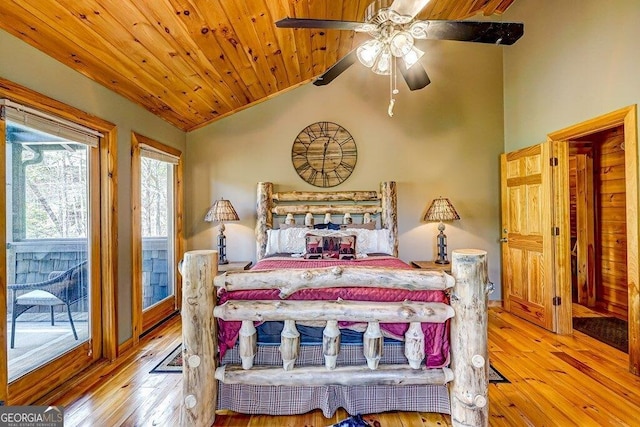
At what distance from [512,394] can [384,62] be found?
2.60 m

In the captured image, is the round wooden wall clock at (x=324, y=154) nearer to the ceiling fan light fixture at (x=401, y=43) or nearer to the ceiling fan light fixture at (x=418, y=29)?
the ceiling fan light fixture at (x=401, y=43)

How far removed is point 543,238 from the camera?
11.7 ft

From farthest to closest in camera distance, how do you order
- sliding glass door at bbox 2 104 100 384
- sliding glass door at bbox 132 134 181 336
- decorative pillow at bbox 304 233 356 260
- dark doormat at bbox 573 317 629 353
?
1. decorative pillow at bbox 304 233 356 260
2. sliding glass door at bbox 132 134 181 336
3. dark doormat at bbox 573 317 629 353
4. sliding glass door at bbox 2 104 100 384

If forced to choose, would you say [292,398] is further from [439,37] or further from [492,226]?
[492,226]

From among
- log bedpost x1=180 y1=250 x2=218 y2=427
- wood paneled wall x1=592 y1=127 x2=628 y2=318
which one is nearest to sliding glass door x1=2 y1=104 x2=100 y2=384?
log bedpost x1=180 y1=250 x2=218 y2=427

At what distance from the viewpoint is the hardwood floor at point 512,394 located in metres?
2.07

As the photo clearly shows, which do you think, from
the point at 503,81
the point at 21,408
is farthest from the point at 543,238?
the point at 21,408

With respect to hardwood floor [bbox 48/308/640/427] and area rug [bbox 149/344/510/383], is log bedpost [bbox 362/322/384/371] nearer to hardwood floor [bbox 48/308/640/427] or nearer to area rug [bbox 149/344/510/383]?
hardwood floor [bbox 48/308/640/427]

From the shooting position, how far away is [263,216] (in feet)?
13.7

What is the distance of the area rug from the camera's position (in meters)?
2.56

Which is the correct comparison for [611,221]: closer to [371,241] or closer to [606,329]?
[606,329]

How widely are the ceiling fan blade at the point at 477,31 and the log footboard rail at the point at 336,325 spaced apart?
1332mm

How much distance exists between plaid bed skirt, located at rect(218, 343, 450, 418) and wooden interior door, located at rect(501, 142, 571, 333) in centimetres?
229

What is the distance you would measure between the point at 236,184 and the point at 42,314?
2.48 metres
